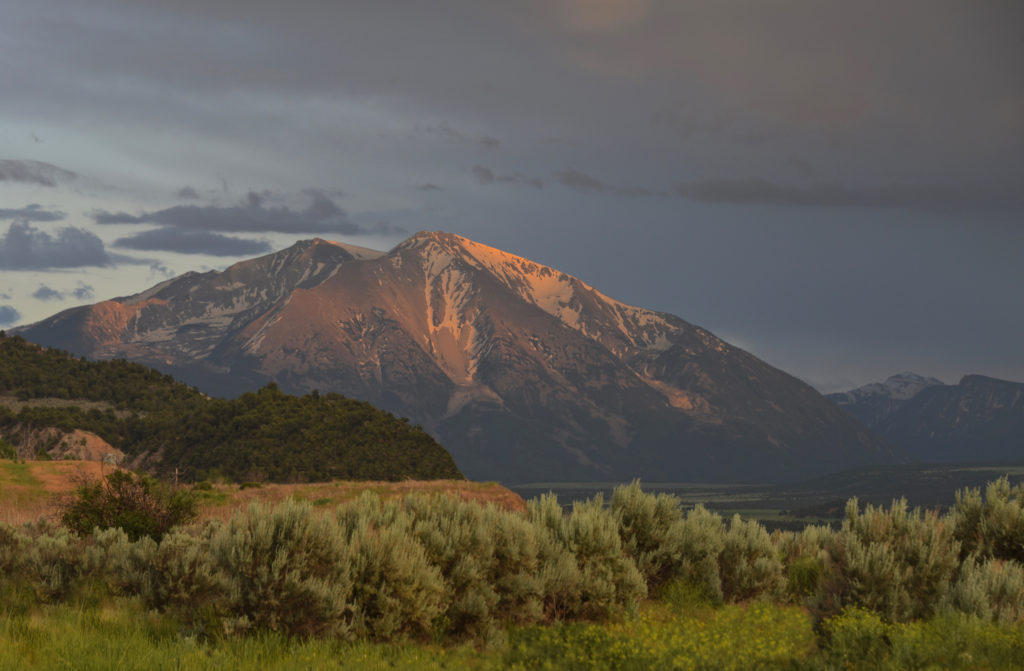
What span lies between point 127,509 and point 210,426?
84252 mm

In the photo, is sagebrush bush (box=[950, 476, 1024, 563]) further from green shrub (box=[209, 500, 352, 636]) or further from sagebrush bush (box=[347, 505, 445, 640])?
green shrub (box=[209, 500, 352, 636])

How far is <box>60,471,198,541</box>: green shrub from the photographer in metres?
23.6

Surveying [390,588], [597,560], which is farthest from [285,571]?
[597,560]

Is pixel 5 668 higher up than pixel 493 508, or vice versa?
pixel 493 508

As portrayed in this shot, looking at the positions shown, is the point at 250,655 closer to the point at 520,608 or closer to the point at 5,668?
the point at 5,668

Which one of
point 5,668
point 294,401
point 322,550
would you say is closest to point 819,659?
point 322,550

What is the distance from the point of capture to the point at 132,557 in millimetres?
17312

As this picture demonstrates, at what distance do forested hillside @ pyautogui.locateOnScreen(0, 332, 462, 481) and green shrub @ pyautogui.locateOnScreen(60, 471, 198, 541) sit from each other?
230ft

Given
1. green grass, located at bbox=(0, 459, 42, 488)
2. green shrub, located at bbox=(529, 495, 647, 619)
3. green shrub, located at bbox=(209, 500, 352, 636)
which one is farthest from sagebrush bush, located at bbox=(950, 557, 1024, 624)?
green grass, located at bbox=(0, 459, 42, 488)

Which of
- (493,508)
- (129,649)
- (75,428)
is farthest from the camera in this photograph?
(75,428)

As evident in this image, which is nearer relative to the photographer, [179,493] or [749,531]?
[749,531]

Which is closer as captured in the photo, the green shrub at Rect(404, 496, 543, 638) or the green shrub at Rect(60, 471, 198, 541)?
the green shrub at Rect(404, 496, 543, 638)

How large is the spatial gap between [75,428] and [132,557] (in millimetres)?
85836

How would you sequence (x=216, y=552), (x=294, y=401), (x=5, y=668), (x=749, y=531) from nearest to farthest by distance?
(x=5, y=668) < (x=216, y=552) < (x=749, y=531) < (x=294, y=401)
